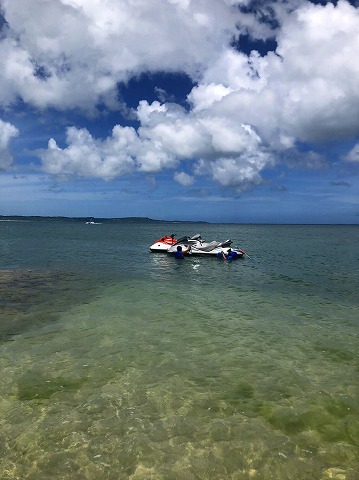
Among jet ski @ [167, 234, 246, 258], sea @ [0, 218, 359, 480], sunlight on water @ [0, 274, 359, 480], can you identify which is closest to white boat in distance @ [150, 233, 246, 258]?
jet ski @ [167, 234, 246, 258]

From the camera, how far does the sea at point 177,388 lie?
8.45 metres

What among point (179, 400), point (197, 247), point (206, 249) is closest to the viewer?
point (179, 400)

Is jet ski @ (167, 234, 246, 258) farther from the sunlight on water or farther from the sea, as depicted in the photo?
the sunlight on water

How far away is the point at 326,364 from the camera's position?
14.3 metres

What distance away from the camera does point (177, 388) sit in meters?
12.0

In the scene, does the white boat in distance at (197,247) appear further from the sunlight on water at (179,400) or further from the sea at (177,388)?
the sunlight on water at (179,400)

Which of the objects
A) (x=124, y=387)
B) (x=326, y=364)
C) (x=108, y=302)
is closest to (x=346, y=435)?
(x=326, y=364)

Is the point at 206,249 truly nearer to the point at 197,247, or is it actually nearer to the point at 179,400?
the point at 197,247

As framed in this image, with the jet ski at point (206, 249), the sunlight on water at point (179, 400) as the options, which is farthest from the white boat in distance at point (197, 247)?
the sunlight on water at point (179, 400)

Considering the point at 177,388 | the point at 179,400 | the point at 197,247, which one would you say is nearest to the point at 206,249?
the point at 197,247

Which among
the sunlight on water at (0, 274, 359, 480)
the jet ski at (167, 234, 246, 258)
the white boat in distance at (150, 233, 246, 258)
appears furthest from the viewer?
the white boat in distance at (150, 233, 246, 258)

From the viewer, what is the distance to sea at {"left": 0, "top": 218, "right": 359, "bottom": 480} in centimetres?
845

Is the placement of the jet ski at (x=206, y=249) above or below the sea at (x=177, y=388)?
above

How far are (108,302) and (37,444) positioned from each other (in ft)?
50.8
